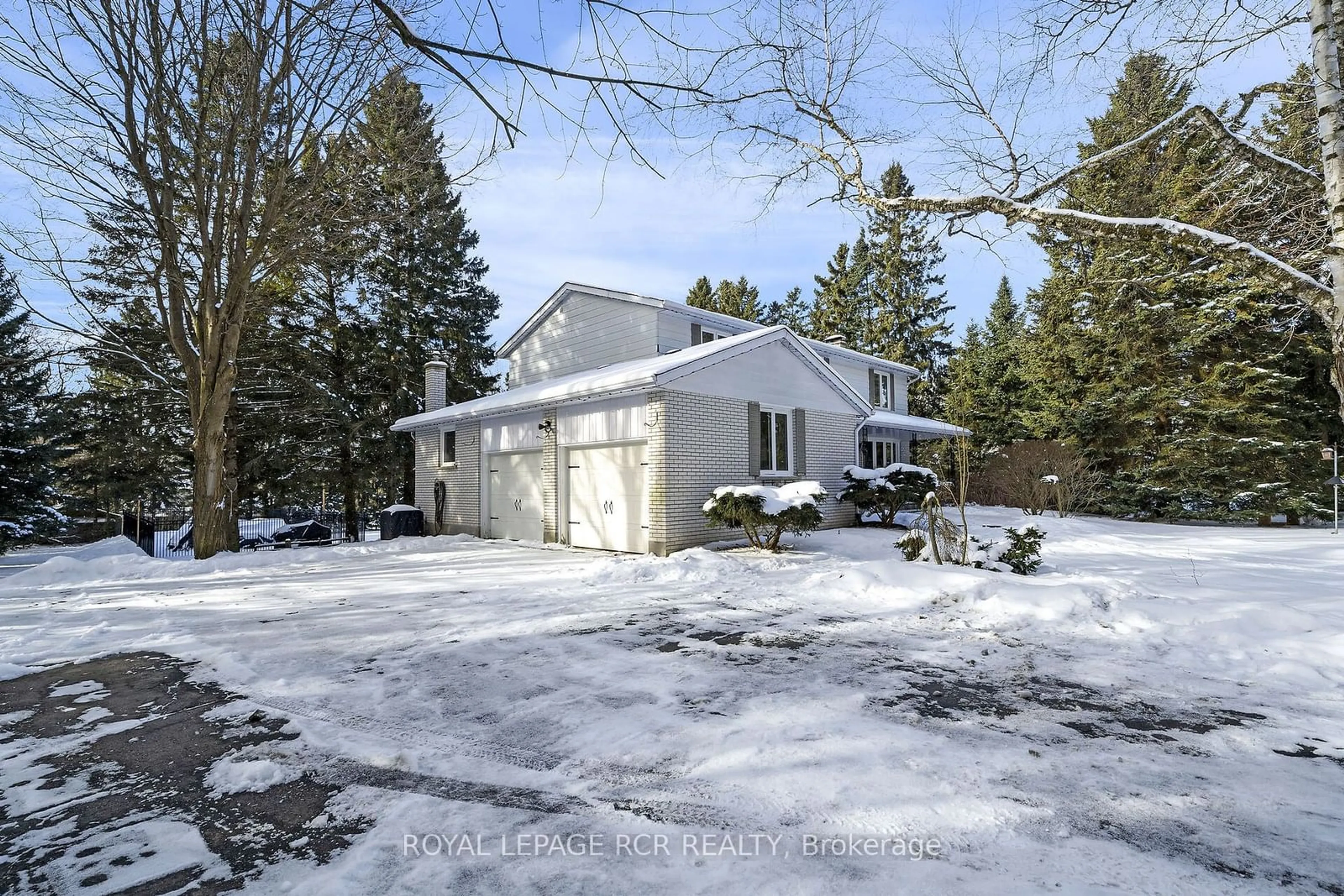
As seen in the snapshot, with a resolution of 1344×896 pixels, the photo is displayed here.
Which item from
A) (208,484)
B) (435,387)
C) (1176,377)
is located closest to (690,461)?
(208,484)

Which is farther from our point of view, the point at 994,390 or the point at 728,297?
the point at 728,297

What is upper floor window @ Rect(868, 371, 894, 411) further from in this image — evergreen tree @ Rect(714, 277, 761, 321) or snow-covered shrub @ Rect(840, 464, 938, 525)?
evergreen tree @ Rect(714, 277, 761, 321)

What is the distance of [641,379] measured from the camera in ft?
34.8

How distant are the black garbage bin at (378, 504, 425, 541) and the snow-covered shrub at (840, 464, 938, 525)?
11.5 metres

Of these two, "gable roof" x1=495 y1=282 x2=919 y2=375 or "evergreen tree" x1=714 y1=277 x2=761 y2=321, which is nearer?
"gable roof" x1=495 y1=282 x2=919 y2=375

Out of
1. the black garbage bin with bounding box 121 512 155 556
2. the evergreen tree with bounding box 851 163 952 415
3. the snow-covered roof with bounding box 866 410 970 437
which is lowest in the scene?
the black garbage bin with bounding box 121 512 155 556

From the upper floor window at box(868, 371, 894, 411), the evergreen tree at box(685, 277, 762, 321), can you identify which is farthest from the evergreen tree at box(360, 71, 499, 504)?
the evergreen tree at box(685, 277, 762, 321)

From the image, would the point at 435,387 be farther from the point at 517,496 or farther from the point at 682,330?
the point at 682,330

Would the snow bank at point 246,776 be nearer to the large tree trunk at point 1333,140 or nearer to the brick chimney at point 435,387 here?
the large tree trunk at point 1333,140

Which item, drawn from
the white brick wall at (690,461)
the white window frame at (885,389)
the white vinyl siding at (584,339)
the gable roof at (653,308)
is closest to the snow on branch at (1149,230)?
the white brick wall at (690,461)

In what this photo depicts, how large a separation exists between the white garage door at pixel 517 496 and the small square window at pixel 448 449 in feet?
6.80

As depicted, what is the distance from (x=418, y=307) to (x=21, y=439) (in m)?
11.9

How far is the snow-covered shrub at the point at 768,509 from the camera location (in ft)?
32.6

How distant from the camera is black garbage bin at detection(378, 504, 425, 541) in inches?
665
